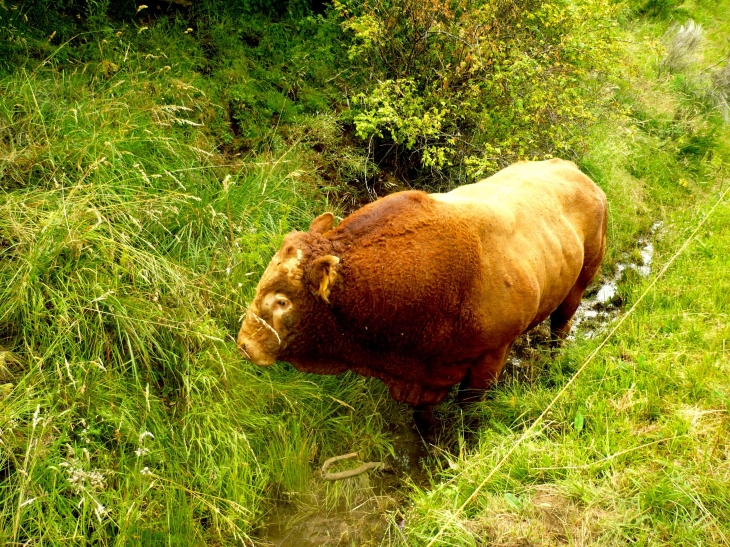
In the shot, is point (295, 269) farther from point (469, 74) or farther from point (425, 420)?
point (469, 74)

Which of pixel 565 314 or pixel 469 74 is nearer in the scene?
pixel 565 314

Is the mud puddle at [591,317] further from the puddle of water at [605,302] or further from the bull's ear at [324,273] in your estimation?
the bull's ear at [324,273]

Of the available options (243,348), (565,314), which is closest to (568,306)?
(565,314)

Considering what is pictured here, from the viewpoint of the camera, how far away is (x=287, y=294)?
3355mm

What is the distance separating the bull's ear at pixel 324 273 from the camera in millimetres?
3244

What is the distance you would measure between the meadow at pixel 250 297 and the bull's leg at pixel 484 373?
124 millimetres

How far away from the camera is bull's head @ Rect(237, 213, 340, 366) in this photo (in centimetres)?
331

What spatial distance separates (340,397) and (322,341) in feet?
3.19

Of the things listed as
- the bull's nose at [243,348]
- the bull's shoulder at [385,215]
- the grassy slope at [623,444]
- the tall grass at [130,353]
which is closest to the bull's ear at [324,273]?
the bull's shoulder at [385,215]

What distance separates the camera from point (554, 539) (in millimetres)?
2658

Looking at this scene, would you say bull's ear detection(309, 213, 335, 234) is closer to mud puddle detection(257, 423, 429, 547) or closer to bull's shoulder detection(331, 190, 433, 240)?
bull's shoulder detection(331, 190, 433, 240)

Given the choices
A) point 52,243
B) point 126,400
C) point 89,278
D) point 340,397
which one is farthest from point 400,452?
point 52,243

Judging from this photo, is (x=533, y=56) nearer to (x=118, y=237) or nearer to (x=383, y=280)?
(x=383, y=280)

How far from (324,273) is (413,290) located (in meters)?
0.58
